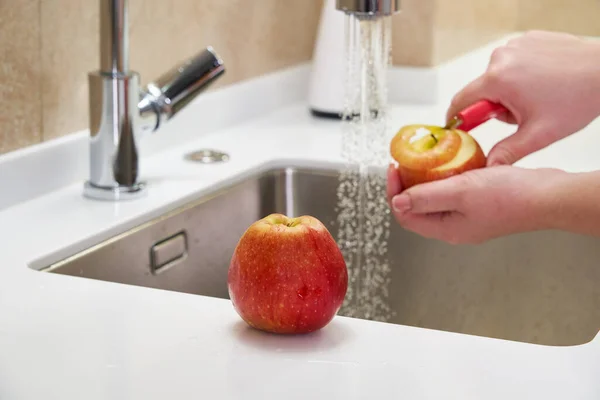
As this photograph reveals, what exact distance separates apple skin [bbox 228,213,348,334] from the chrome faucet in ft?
1.21

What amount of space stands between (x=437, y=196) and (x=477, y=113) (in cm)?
15

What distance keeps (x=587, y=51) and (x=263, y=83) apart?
57cm

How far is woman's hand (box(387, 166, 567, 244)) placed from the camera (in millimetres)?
951

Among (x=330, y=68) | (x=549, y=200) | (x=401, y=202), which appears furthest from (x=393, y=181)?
(x=330, y=68)

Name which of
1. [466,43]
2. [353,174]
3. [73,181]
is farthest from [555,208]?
[466,43]

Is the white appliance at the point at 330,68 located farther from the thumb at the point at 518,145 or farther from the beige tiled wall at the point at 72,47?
the thumb at the point at 518,145

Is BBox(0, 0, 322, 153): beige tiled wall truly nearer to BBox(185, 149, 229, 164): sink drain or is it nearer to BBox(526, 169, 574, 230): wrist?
BBox(185, 149, 229, 164): sink drain

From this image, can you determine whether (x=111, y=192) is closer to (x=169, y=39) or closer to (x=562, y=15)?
(x=169, y=39)

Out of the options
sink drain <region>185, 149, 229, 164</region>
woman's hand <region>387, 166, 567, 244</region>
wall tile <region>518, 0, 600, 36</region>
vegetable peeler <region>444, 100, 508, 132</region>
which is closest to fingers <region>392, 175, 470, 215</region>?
woman's hand <region>387, 166, 567, 244</region>

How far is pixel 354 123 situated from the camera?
1271mm

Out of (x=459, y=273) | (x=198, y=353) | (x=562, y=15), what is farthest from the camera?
(x=562, y=15)

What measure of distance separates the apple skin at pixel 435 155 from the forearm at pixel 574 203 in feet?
0.37

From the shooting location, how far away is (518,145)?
1055mm

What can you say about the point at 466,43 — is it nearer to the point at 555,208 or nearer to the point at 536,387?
the point at 555,208
